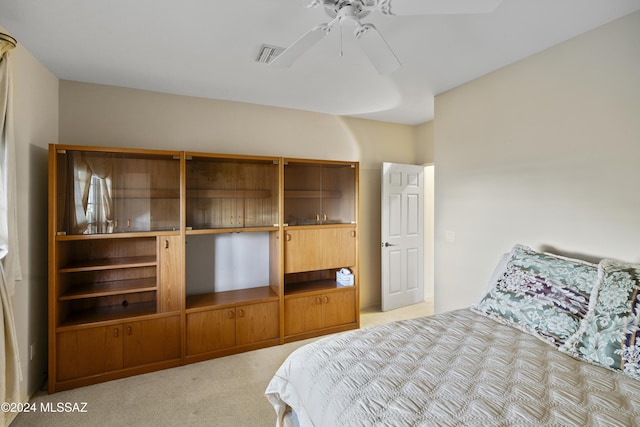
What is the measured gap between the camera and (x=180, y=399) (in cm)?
227

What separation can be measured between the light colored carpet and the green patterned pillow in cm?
188

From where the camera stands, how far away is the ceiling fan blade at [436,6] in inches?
52.1

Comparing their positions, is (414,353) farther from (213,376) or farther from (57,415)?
(57,415)

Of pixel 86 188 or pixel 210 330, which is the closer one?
pixel 86 188

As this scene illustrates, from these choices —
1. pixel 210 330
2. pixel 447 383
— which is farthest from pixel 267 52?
pixel 210 330

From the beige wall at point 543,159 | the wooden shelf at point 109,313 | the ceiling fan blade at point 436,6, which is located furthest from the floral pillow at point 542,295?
the wooden shelf at point 109,313

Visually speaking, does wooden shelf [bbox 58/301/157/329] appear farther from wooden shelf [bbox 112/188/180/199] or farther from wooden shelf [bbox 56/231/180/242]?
wooden shelf [bbox 112/188/180/199]

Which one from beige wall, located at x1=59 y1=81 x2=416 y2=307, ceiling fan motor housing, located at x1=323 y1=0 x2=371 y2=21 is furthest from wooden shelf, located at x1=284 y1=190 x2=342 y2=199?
ceiling fan motor housing, located at x1=323 y1=0 x2=371 y2=21

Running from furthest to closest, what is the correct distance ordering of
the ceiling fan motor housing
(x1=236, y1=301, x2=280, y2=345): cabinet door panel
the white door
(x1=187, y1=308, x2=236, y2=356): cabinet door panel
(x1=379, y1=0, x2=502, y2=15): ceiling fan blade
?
1. the white door
2. (x1=236, y1=301, x2=280, y2=345): cabinet door panel
3. (x1=187, y1=308, x2=236, y2=356): cabinet door panel
4. the ceiling fan motor housing
5. (x1=379, y1=0, x2=502, y2=15): ceiling fan blade

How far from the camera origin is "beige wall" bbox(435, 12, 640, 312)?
1.89m

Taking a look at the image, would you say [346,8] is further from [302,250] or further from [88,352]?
[88,352]

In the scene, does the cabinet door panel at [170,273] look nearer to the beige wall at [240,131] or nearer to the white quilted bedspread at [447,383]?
the beige wall at [240,131]

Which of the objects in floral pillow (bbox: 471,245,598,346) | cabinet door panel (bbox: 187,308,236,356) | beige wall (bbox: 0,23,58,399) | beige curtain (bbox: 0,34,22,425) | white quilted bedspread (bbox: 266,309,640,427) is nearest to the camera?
white quilted bedspread (bbox: 266,309,640,427)

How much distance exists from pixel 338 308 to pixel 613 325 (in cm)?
242
